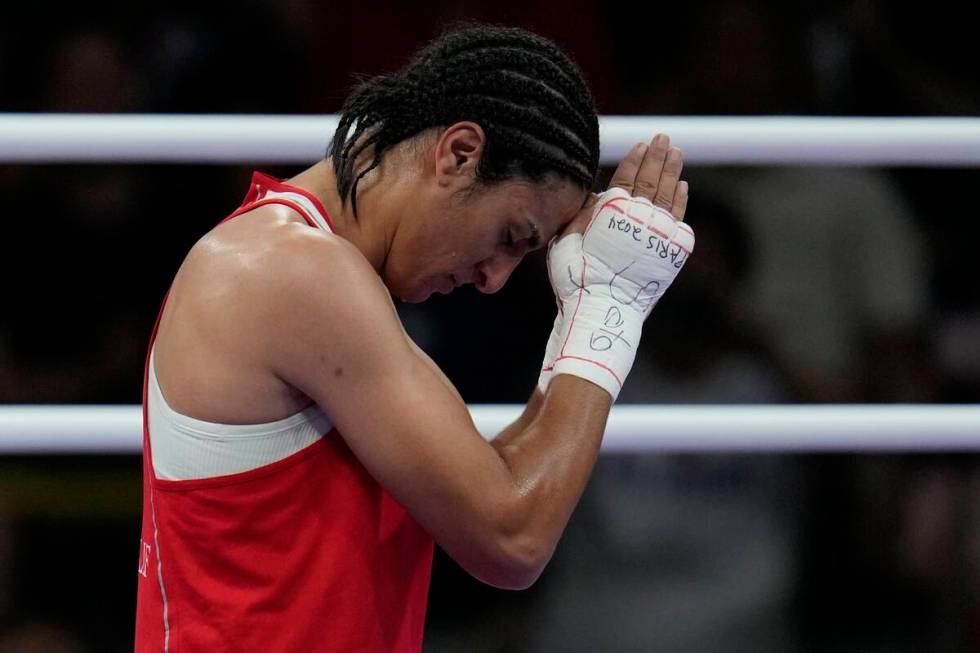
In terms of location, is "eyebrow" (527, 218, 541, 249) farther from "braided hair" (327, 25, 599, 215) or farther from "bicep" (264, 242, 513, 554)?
"bicep" (264, 242, 513, 554)

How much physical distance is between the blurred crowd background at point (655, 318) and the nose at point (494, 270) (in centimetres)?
111

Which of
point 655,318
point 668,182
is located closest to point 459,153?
point 668,182

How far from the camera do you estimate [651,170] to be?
4.54 feet

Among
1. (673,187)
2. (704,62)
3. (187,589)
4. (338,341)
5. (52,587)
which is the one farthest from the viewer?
(704,62)

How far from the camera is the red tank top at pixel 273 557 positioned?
3.95 ft

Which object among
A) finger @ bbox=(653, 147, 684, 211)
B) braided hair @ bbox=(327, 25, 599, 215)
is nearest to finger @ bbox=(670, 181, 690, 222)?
finger @ bbox=(653, 147, 684, 211)

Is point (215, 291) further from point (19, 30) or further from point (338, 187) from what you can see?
point (19, 30)

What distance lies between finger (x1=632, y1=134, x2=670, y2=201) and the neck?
0.99 feet

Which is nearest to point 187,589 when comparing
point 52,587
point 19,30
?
point 52,587

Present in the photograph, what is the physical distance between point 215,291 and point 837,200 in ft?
6.32

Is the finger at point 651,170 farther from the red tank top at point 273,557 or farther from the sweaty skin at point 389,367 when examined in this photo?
the red tank top at point 273,557

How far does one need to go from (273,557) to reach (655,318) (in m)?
1.72

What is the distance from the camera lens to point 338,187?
1310 millimetres

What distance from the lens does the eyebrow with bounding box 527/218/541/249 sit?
130 centimetres
